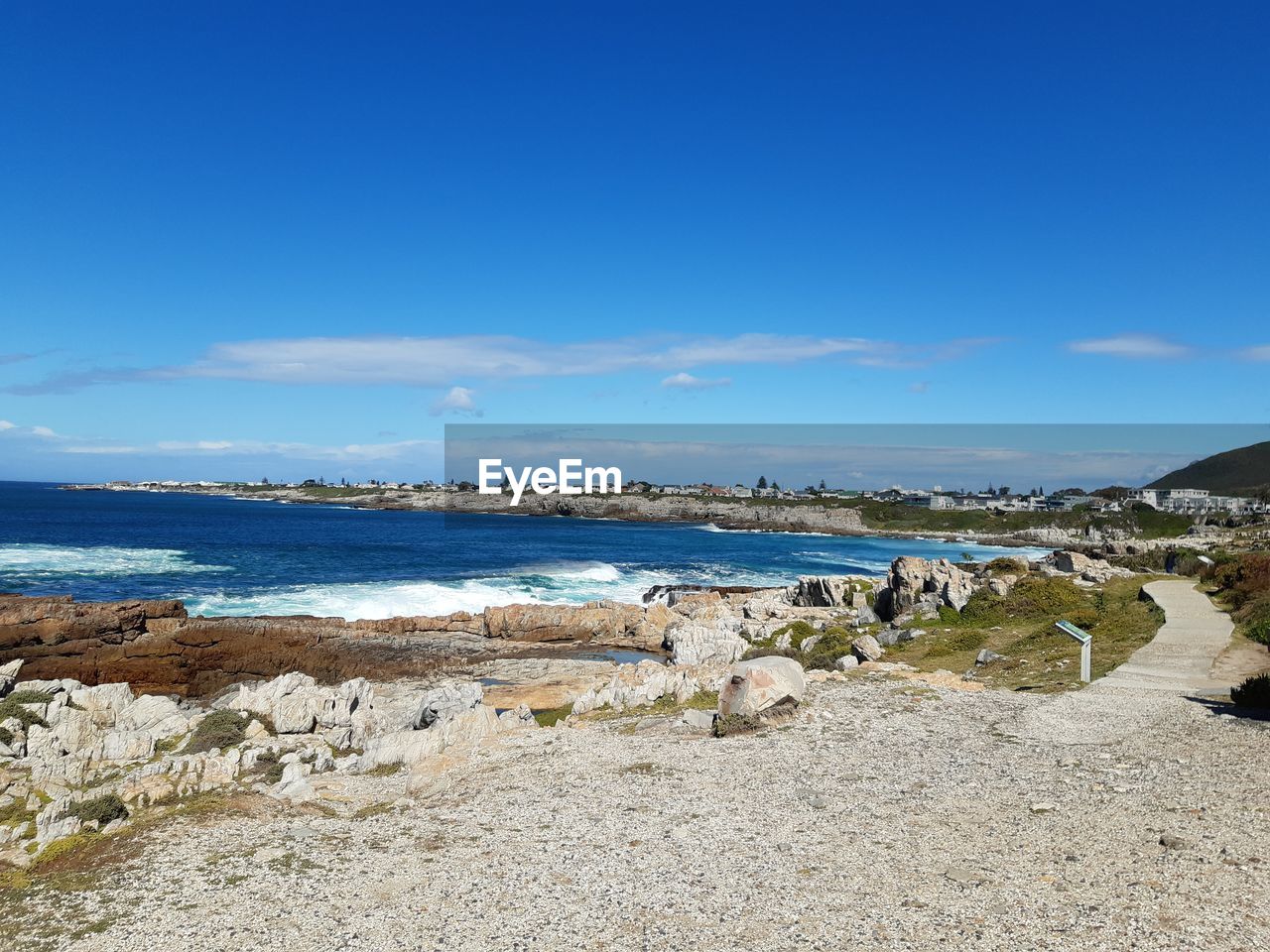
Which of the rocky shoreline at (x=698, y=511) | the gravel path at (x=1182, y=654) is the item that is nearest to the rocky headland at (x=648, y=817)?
the gravel path at (x=1182, y=654)

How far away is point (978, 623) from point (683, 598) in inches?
781

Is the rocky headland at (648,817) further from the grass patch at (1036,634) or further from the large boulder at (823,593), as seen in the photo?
the large boulder at (823,593)

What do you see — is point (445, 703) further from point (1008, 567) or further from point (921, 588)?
point (1008, 567)

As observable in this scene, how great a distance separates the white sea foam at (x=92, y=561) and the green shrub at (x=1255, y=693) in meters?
54.2

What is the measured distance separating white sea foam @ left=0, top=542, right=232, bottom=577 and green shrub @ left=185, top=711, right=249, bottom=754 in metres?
37.9

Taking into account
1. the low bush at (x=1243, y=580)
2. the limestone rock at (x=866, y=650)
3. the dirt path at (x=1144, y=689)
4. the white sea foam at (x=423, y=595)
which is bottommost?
the white sea foam at (x=423, y=595)

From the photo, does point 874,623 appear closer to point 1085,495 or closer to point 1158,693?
point 1158,693

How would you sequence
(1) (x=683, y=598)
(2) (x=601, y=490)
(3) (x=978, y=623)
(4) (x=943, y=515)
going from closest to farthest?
(3) (x=978, y=623), (1) (x=683, y=598), (4) (x=943, y=515), (2) (x=601, y=490)

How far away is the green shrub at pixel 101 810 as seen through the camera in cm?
1090

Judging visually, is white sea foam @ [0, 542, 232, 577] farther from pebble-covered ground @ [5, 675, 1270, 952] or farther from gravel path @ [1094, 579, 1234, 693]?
gravel path @ [1094, 579, 1234, 693]

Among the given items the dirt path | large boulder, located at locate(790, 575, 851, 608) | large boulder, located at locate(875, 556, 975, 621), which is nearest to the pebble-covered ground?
the dirt path

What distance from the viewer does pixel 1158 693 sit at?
15617mm

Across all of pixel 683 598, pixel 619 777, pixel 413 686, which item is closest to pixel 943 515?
pixel 683 598

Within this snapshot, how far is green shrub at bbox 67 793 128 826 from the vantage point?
10.9 m
